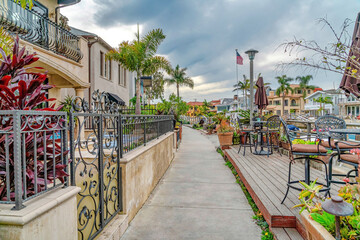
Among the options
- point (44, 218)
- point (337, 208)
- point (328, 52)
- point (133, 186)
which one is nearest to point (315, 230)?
point (337, 208)

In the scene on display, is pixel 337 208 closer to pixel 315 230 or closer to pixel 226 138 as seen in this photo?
pixel 315 230

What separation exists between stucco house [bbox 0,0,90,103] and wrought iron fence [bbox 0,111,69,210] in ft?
17.8

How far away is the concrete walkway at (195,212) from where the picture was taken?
2.98 meters

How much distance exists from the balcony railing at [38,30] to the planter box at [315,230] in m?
7.18

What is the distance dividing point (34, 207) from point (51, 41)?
8.02 meters

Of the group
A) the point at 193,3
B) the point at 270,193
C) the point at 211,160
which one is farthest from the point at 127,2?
the point at 270,193

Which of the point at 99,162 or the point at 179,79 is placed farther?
the point at 179,79

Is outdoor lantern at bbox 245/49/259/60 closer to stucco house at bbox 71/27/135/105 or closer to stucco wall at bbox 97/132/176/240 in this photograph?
stucco wall at bbox 97/132/176/240

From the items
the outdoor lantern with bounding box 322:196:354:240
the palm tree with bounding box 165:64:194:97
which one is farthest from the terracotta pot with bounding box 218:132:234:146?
the palm tree with bounding box 165:64:194:97

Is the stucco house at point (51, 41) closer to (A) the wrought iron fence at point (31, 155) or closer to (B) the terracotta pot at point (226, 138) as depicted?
(A) the wrought iron fence at point (31, 155)

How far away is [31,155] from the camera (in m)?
1.63

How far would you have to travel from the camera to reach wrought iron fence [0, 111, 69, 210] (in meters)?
1.40

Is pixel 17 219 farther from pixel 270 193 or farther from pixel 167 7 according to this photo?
pixel 167 7

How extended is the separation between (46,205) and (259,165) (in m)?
5.02
